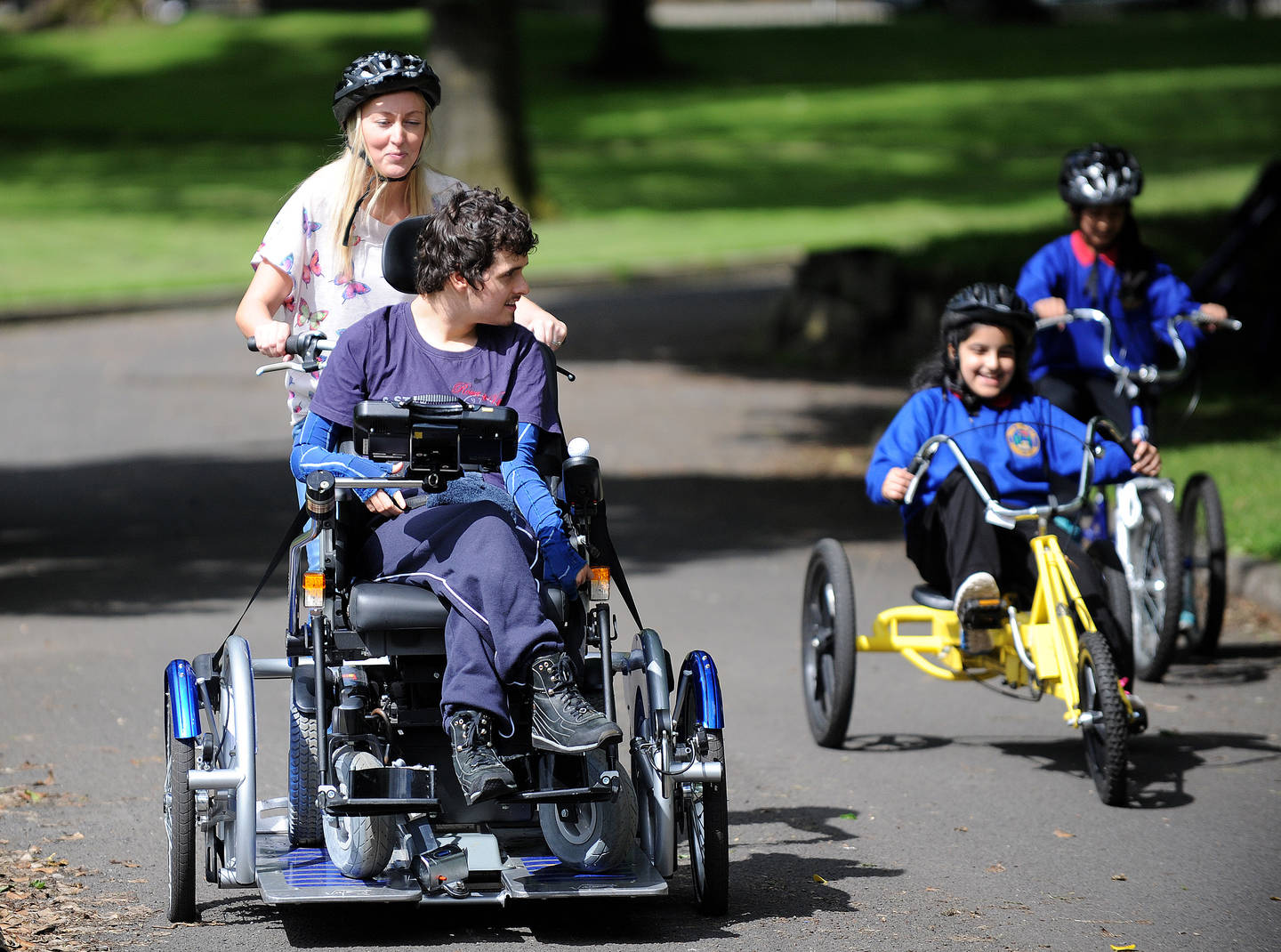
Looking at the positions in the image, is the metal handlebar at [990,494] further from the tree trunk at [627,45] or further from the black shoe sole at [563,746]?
the tree trunk at [627,45]

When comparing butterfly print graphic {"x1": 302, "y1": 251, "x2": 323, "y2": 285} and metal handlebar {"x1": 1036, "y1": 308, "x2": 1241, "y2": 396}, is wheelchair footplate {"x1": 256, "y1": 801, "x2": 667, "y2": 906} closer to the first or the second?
butterfly print graphic {"x1": 302, "y1": 251, "x2": 323, "y2": 285}

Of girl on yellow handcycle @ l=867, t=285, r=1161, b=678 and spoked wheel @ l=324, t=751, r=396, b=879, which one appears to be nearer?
spoked wheel @ l=324, t=751, r=396, b=879

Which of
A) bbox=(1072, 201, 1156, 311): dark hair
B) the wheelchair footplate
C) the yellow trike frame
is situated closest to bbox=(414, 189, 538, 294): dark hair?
the wheelchair footplate

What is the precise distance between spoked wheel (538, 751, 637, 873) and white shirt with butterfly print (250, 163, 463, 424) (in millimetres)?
1721

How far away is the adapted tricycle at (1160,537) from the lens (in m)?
8.16

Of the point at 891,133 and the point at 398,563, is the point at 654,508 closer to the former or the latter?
the point at 398,563

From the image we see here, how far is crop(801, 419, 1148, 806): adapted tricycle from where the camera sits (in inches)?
251

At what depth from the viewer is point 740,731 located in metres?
7.48

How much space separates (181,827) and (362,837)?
495mm

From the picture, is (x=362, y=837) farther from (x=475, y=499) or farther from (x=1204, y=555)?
(x=1204, y=555)

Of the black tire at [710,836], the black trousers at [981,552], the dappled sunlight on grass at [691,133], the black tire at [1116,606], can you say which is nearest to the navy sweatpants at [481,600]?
the black tire at [710,836]

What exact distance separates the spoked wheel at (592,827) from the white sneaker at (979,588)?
1.98 metres

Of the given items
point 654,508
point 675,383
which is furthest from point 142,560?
point 675,383

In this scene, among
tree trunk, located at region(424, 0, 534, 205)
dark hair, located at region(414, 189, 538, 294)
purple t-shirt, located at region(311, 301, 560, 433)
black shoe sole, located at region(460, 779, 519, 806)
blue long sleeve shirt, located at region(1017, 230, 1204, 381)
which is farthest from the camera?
tree trunk, located at region(424, 0, 534, 205)
